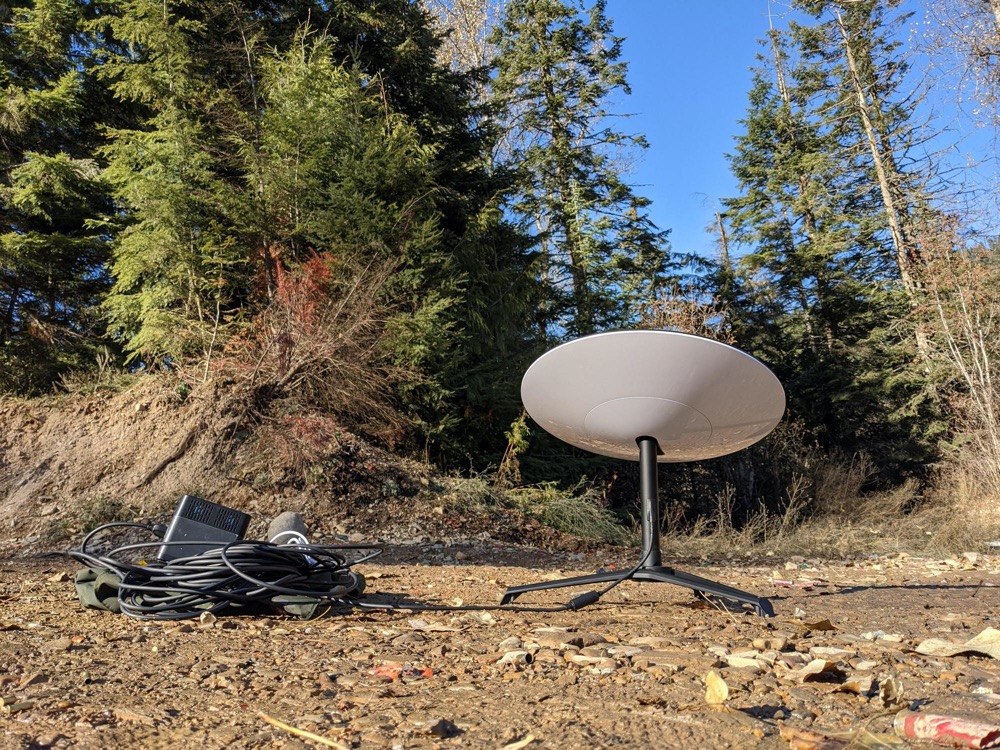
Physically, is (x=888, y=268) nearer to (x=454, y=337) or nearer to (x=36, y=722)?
(x=454, y=337)

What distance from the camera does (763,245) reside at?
66.8 feet

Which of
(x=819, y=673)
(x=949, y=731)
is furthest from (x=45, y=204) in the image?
(x=949, y=731)

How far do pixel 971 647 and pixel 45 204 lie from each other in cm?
1221

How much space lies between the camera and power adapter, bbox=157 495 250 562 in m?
2.93

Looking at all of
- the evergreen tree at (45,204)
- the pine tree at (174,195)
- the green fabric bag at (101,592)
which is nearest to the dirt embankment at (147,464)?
the pine tree at (174,195)

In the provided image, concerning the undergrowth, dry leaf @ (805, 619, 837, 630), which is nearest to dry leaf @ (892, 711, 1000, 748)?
dry leaf @ (805, 619, 837, 630)

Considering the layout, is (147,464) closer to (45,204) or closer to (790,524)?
(45,204)

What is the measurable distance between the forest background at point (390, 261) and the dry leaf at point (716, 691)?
6.75 m

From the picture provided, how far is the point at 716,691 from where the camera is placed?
158 cm

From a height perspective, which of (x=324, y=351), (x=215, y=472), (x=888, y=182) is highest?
(x=888, y=182)

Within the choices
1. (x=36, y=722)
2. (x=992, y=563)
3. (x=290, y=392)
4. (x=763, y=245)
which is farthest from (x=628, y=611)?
(x=763, y=245)

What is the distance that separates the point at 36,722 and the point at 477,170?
11244 mm

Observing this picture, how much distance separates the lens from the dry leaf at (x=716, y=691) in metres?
1.56

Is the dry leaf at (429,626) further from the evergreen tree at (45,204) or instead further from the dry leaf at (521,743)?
the evergreen tree at (45,204)
